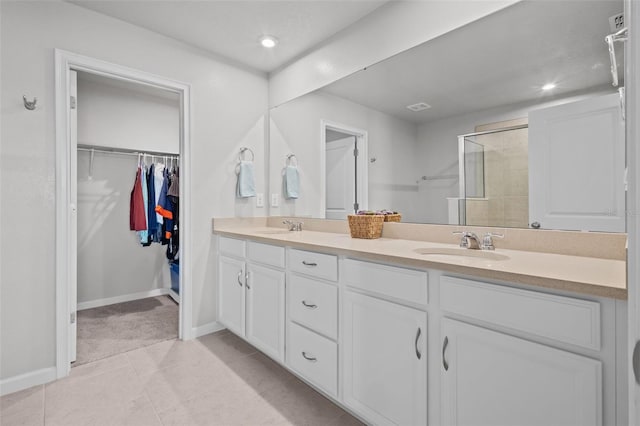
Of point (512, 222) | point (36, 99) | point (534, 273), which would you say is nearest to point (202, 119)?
point (36, 99)

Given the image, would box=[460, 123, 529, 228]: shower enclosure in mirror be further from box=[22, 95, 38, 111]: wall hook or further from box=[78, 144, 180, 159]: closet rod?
box=[78, 144, 180, 159]: closet rod

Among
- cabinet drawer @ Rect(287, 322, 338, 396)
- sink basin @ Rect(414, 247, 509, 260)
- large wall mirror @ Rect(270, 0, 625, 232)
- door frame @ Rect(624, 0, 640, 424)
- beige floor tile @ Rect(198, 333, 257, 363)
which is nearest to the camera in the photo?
door frame @ Rect(624, 0, 640, 424)

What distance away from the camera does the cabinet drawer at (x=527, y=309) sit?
88 centimetres

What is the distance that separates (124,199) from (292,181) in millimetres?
2000

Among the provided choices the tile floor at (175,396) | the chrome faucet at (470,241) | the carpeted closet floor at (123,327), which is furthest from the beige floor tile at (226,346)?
the chrome faucet at (470,241)

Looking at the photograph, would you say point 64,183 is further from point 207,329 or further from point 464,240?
point 464,240

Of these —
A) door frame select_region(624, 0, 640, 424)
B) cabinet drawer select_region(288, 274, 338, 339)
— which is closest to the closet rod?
cabinet drawer select_region(288, 274, 338, 339)

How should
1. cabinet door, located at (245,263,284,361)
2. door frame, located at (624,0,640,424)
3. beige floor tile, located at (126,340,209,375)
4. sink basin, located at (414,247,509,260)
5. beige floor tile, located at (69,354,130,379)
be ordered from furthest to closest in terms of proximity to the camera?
beige floor tile, located at (126,340,209,375)
beige floor tile, located at (69,354,130,379)
cabinet door, located at (245,263,284,361)
sink basin, located at (414,247,509,260)
door frame, located at (624,0,640,424)

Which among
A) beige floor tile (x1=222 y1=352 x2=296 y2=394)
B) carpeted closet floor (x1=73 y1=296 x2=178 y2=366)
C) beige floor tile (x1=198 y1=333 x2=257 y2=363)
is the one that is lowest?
beige floor tile (x1=222 y1=352 x2=296 y2=394)

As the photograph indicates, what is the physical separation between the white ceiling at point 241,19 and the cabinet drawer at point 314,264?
5.19ft

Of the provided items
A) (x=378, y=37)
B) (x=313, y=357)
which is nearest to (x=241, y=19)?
(x=378, y=37)

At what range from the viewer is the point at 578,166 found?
1324 millimetres

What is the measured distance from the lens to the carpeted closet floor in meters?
2.36

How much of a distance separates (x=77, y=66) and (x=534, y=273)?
270cm
